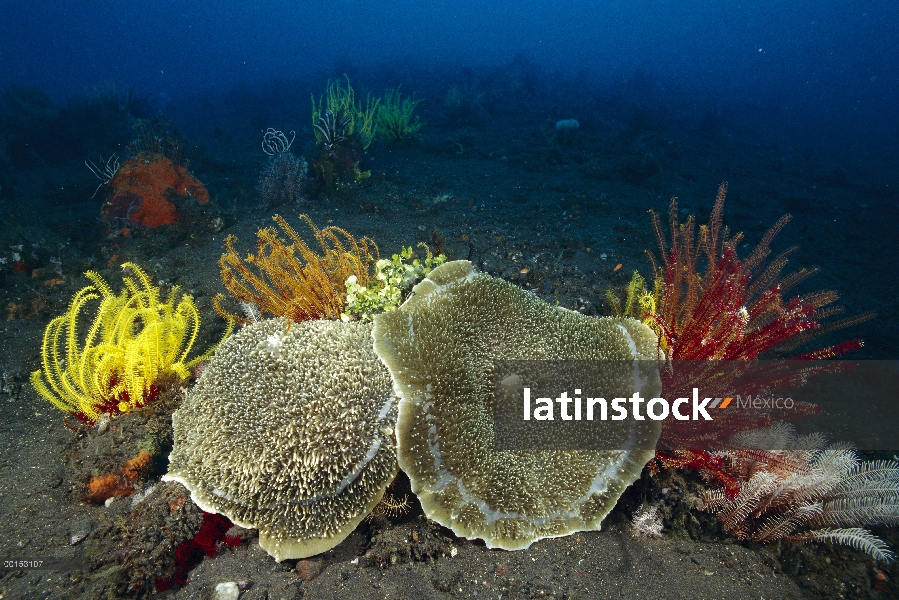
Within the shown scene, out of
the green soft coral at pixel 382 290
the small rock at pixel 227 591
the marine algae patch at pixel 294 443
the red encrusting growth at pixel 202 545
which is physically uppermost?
the green soft coral at pixel 382 290

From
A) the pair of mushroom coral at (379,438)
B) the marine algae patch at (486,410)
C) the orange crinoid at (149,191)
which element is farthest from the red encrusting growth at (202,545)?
the orange crinoid at (149,191)

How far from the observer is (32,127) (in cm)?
1477

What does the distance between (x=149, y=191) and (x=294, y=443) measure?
24.5 ft

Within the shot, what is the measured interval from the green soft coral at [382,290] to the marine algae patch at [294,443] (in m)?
0.65

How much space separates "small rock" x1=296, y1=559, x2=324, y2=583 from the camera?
3.01 meters

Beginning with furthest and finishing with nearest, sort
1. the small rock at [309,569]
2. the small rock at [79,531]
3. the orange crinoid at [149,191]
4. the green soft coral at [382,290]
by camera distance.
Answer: the orange crinoid at [149,191]
the green soft coral at [382,290]
the small rock at [79,531]
the small rock at [309,569]

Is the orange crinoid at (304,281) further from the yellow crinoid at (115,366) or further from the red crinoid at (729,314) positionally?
the red crinoid at (729,314)

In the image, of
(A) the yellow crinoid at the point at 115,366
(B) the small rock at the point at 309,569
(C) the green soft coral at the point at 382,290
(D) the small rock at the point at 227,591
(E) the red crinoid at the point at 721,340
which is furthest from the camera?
(C) the green soft coral at the point at 382,290

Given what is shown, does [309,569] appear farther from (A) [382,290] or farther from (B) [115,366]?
(B) [115,366]

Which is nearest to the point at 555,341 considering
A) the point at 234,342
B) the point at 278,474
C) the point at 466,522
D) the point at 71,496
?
the point at 466,522

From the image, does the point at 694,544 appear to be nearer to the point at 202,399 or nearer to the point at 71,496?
the point at 202,399

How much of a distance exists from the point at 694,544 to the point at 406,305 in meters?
3.04

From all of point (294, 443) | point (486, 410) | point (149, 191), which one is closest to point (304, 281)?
point (294, 443)

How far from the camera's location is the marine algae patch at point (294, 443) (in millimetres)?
3016
